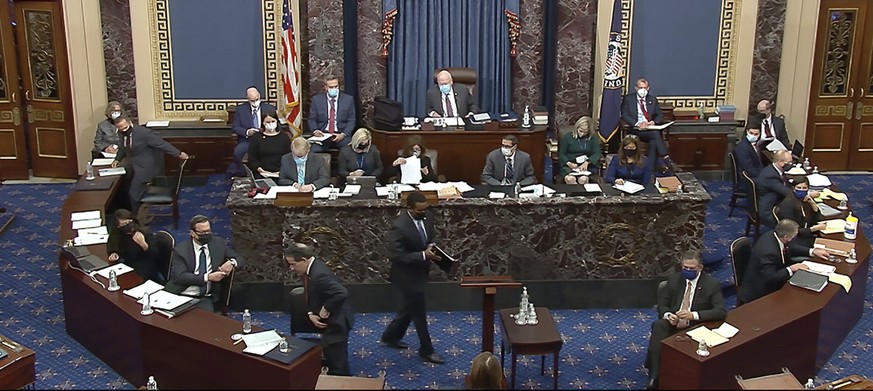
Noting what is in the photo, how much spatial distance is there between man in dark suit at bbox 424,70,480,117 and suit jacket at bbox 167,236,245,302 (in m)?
4.82

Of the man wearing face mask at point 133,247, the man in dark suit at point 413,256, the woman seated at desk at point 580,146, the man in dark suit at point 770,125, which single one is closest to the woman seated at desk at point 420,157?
the woman seated at desk at point 580,146

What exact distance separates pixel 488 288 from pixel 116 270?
125 inches

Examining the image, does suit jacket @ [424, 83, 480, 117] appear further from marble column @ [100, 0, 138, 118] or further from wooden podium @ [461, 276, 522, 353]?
wooden podium @ [461, 276, 522, 353]

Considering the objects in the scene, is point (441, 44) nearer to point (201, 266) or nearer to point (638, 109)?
point (638, 109)

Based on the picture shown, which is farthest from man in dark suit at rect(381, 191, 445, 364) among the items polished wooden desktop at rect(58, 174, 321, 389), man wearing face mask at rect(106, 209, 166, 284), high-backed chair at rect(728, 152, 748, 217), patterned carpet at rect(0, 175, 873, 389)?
high-backed chair at rect(728, 152, 748, 217)

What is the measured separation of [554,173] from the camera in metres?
12.8

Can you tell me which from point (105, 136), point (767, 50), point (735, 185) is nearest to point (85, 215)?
point (105, 136)

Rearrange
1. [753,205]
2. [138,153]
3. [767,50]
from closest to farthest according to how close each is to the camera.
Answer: [753,205] → [138,153] → [767,50]

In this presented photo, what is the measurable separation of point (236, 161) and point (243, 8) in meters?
2.14

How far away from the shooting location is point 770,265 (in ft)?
27.6

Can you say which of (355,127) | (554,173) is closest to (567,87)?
(554,173)

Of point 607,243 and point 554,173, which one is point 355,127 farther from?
point 607,243

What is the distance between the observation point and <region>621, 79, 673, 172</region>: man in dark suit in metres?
13.2

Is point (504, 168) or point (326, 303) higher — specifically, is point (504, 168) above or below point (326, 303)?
above
